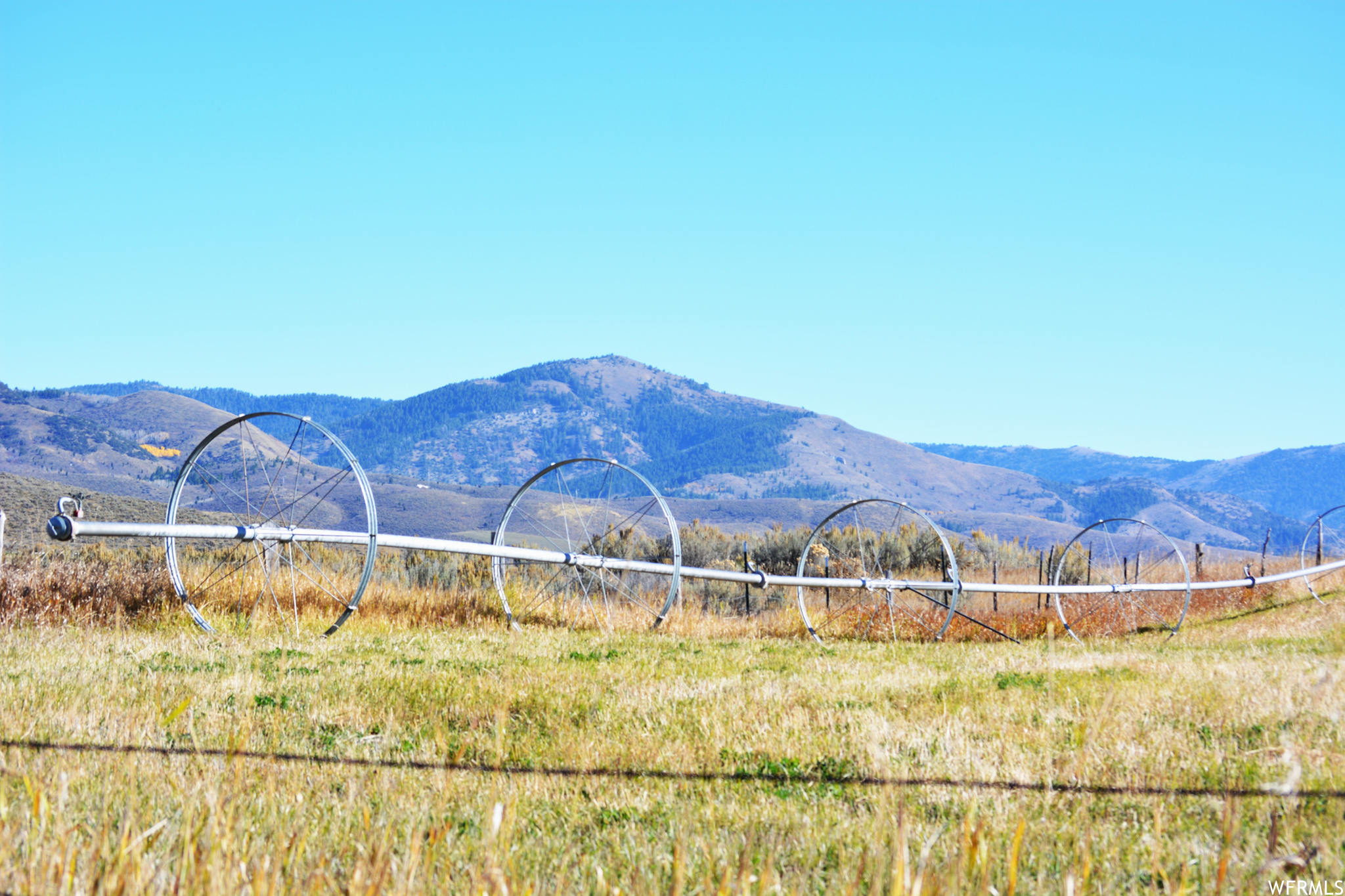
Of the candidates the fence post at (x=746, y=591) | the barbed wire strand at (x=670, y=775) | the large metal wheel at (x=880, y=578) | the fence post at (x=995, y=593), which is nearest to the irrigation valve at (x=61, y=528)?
the barbed wire strand at (x=670, y=775)

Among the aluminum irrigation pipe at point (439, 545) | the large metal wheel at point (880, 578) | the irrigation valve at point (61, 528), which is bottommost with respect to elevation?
the large metal wheel at point (880, 578)

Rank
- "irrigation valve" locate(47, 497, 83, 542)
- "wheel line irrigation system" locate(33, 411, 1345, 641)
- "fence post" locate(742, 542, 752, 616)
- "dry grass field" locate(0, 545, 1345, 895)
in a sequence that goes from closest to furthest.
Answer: "dry grass field" locate(0, 545, 1345, 895) < "irrigation valve" locate(47, 497, 83, 542) < "wheel line irrigation system" locate(33, 411, 1345, 641) < "fence post" locate(742, 542, 752, 616)

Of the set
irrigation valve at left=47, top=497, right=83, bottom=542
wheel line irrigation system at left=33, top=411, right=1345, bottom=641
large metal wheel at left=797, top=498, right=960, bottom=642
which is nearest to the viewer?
irrigation valve at left=47, top=497, right=83, bottom=542

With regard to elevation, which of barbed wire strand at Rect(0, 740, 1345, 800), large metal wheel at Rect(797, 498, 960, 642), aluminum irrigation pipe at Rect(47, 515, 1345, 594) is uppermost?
aluminum irrigation pipe at Rect(47, 515, 1345, 594)

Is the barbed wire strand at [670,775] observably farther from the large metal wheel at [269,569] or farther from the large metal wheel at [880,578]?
the large metal wheel at [880,578]

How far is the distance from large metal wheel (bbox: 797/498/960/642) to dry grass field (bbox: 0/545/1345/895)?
4.39 metres

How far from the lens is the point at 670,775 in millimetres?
4984

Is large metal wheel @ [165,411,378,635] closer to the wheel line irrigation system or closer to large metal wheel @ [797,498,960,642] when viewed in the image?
the wheel line irrigation system

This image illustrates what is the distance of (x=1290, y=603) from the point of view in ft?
68.9

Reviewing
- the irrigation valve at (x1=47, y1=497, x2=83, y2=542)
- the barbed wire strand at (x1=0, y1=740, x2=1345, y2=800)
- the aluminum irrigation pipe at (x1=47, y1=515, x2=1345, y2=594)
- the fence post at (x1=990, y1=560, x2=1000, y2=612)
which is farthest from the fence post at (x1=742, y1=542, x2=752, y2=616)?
the irrigation valve at (x1=47, y1=497, x2=83, y2=542)

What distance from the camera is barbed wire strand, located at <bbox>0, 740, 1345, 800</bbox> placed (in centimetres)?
462

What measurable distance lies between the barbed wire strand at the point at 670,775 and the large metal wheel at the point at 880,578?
7910mm

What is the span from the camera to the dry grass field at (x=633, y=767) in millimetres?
3115

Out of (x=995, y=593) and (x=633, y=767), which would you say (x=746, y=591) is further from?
(x=633, y=767)
